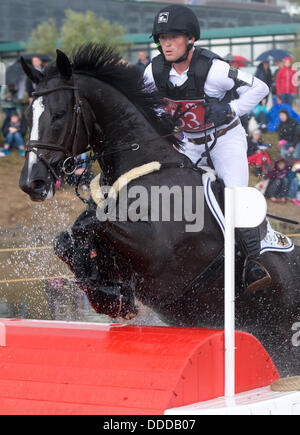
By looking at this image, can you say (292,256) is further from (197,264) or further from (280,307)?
(197,264)

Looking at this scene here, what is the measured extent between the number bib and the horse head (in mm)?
524

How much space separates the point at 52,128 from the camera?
360 centimetres

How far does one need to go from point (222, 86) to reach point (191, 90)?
195mm

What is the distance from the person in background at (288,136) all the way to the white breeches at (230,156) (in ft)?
24.4

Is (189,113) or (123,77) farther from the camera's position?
(189,113)

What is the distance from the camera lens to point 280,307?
13.9 ft

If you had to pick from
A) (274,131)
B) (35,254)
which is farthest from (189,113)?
(274,131)

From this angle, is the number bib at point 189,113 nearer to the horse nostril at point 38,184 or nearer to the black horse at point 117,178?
the black horse at point 117,178

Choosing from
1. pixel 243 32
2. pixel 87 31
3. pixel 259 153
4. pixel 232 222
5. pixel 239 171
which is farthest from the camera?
pixel 87 31

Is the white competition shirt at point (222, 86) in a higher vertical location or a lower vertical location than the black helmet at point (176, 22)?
lower

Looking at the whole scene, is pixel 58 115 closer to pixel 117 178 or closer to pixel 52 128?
pixel 52 128

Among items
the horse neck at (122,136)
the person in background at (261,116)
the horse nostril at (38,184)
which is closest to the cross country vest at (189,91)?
the horse neck at (122,136)

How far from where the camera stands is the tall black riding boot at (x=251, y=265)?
391 centimetres

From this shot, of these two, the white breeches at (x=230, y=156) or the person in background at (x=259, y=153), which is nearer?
the white breeches at (x=230, y=156)
